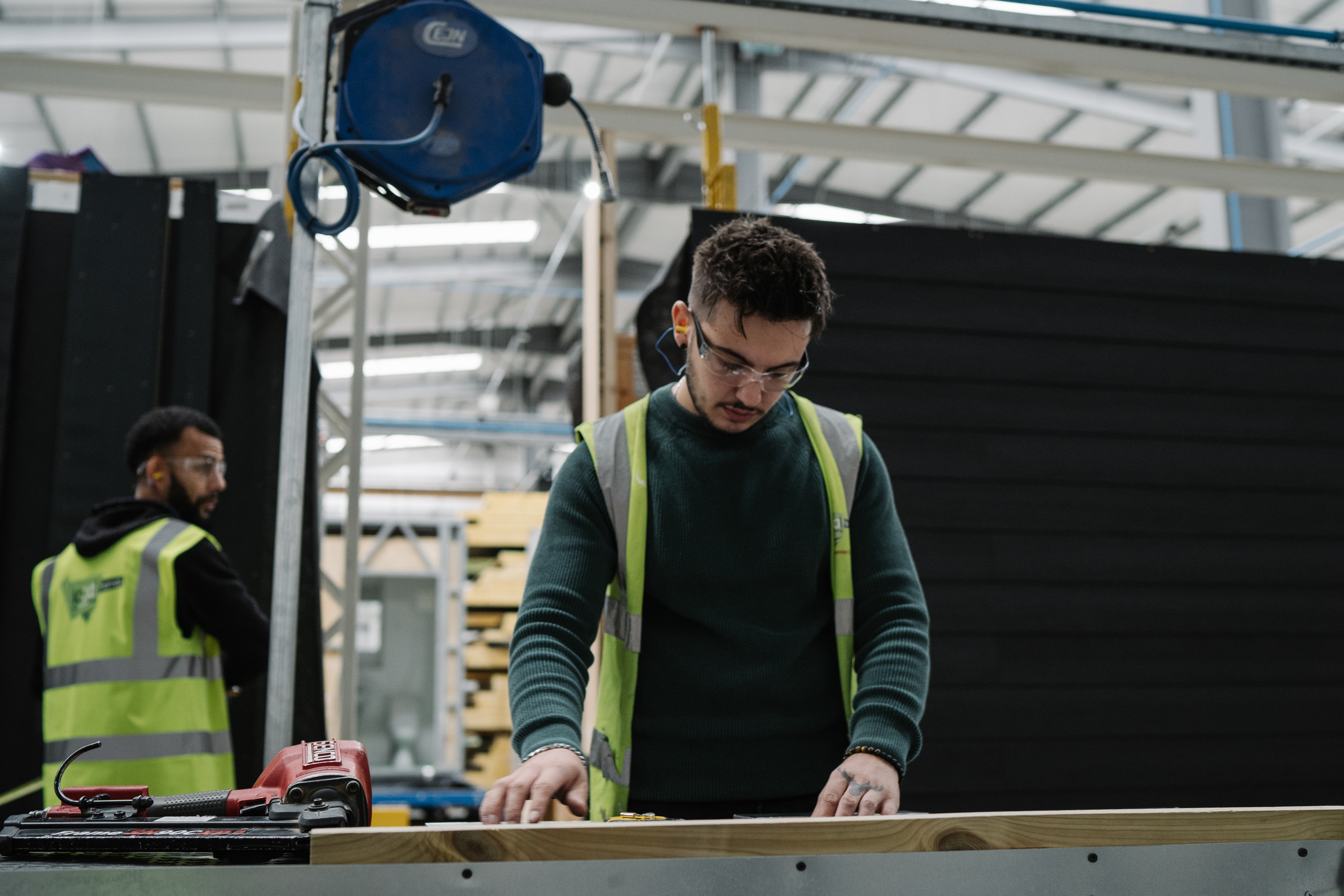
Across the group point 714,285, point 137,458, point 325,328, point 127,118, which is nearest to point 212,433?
point 137,458

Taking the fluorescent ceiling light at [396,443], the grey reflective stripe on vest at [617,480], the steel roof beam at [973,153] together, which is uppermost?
the fluorescent ceiling light at [396,443]

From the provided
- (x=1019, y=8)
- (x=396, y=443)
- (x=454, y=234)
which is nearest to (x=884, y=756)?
(x=1019, y=8)

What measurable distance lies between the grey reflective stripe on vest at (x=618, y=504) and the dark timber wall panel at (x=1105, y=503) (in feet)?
6.31

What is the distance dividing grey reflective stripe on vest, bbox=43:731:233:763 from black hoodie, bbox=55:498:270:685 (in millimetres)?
224

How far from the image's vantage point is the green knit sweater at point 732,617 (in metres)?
1.69

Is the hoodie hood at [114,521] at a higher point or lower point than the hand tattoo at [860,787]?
higher

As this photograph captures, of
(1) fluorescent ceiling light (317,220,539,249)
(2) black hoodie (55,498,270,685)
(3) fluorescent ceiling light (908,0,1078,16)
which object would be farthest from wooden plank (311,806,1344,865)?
(1) fluorescent ceiling light (317,220,539,249)

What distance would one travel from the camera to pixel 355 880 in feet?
3.21

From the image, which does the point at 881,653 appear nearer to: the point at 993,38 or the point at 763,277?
the point at 763,277

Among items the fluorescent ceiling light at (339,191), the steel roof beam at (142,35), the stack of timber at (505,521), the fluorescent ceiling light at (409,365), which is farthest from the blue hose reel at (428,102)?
the fluorescent ceiling light at (409,365)

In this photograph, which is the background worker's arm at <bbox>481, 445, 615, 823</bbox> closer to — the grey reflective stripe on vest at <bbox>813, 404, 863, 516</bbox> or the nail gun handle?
the nail gun handle

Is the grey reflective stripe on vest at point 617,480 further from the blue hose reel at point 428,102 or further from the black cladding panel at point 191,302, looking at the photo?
the black cladding panel at point 191,302

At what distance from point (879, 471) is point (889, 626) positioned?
28cm

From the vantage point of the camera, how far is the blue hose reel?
231 centimetres
